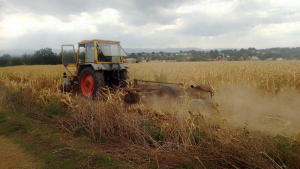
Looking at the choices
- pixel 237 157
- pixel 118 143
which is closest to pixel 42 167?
pixel 118 143

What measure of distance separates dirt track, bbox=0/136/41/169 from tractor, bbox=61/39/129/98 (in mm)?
3348

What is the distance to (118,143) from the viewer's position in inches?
161

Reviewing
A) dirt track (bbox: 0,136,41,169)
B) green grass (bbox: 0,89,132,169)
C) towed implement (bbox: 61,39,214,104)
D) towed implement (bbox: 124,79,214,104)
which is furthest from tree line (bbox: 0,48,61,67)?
dirt track (bbox: 0,136,41,169)

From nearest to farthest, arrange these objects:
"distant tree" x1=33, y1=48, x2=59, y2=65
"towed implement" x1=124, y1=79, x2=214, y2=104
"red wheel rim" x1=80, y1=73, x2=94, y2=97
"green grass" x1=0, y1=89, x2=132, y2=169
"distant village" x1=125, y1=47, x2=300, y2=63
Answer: "green grass" x1=0, y1=89, x2=132, y2=169
"towed implement" x1=124, y1=79, x2=214, y2=104
"red wheel rim" x1=80, y1=73, x2=94, y2=97
"distant village" x1=125, y1=47, x2=300, y2=63
"distant tree" x1=33, y1=48, x2=59, y2=65

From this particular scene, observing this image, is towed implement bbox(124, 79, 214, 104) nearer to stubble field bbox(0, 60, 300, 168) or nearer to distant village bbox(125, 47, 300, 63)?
stubble field bbox(0, 60, 300, 168)

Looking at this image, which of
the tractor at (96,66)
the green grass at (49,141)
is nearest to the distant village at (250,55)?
the tractor at (96,66)

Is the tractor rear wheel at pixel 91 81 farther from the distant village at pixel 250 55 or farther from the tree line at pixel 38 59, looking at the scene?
the tree line at pixel 38 59

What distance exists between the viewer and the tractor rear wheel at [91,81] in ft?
24.4

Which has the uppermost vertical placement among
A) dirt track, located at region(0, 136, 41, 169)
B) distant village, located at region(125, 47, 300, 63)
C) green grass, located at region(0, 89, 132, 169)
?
distant village, located at region(125, 47, 300, 63)

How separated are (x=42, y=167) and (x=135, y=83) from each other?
13.4 feet

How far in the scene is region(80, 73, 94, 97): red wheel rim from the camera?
7.86 metres

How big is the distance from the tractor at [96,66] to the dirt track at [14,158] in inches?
132

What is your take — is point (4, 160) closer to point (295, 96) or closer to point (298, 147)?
point (298, 147)

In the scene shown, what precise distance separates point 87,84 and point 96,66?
2.98ft
